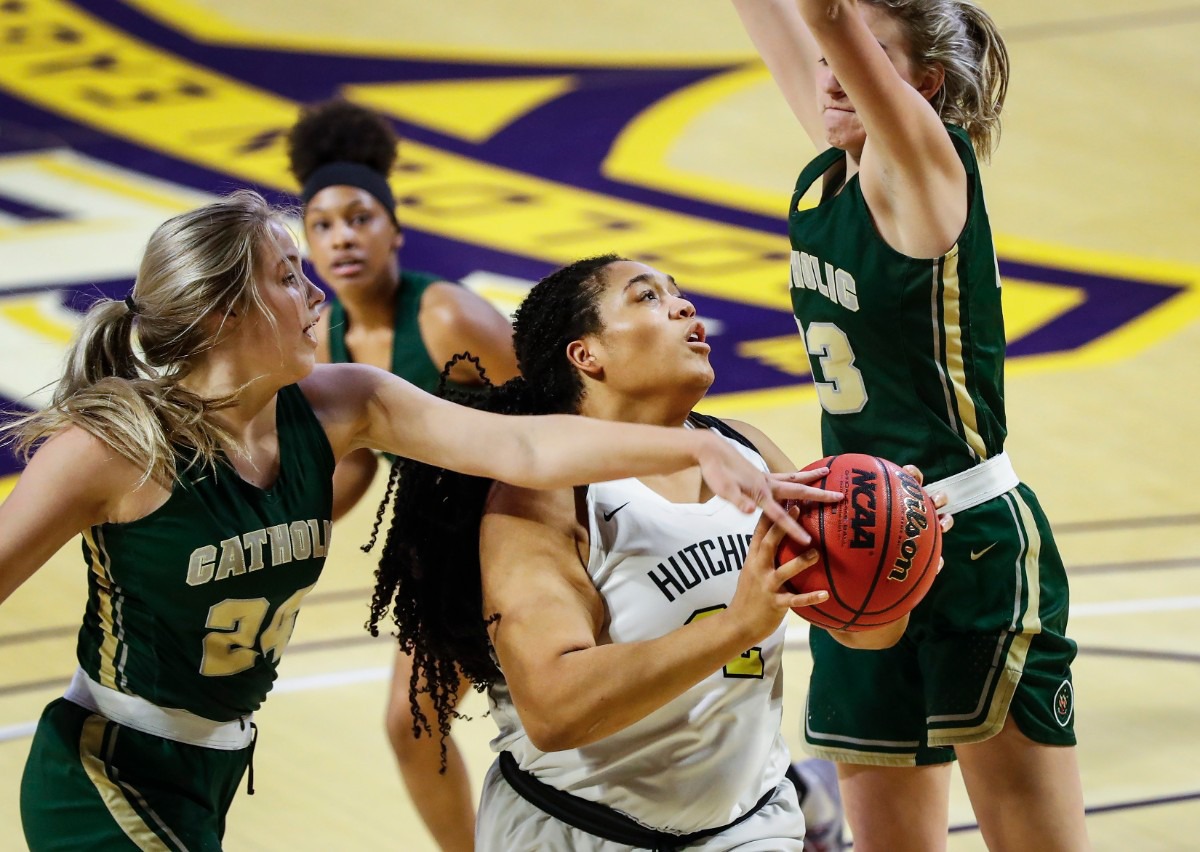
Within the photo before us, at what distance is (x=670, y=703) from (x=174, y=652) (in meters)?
0.95

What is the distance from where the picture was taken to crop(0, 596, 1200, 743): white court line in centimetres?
546

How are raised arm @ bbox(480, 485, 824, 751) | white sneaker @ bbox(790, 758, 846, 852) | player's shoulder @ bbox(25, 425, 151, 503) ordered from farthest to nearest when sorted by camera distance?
white sneaker @ bbox(790, 758, 846, 852) < player's shoulder @ bbox(25, 425, 151, 503) < raised arm @ bbox(480, 485, 824, 751)

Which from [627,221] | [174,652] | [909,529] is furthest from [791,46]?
[627,221]

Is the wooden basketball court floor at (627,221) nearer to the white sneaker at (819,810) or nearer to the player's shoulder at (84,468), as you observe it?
the white sneaker at (819,810)

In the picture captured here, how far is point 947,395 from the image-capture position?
130 inches

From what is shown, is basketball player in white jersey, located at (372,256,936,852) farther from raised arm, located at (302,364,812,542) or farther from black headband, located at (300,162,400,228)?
black headband, located at (300,162,400,228)

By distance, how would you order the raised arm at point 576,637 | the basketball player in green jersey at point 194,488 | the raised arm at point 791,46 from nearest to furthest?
1. the raised arm at point 576,637
2. the basketball player in green jersey at point 194,488
3. the raised arm at point 791,46

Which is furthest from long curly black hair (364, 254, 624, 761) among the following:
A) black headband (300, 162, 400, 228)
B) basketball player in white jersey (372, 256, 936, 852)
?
black headband (300, 162, 400, 228)

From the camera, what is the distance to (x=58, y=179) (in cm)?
1095

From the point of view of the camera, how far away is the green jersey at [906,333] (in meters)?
3.25

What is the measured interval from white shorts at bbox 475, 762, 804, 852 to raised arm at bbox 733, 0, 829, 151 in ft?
5.03

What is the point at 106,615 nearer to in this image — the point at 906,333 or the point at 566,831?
the point at 566,831

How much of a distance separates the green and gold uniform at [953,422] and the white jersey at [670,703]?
37 centimetres

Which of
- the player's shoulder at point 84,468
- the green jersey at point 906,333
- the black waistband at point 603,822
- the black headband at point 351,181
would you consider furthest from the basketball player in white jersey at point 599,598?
the black headband at point 351,181
